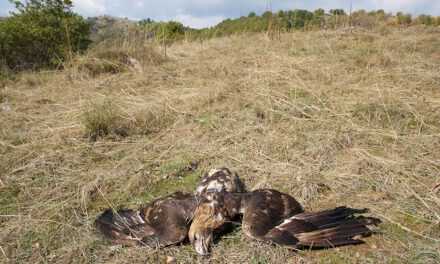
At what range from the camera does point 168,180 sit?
2.50 m

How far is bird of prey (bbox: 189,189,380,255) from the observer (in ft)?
5.60

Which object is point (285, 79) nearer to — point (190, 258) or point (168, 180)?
point (168, 180)

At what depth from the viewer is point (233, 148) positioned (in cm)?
280

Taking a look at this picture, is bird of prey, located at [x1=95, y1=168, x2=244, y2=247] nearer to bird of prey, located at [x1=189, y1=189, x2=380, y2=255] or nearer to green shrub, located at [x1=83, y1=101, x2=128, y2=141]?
bird of prey, located at [x1=189, y1=189, x2=380, y2=255]

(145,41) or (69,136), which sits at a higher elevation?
(145,41)

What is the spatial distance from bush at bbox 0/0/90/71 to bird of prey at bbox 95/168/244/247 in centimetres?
501

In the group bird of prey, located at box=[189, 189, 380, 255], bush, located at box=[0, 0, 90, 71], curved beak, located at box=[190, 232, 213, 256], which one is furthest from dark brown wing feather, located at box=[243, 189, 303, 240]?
bush, located at box=[0, 0, 90, 71]

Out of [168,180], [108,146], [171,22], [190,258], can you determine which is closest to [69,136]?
[108,146]

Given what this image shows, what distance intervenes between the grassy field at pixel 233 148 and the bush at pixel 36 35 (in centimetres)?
156

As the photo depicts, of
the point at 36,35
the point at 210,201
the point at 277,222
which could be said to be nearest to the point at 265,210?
the point at 277,222

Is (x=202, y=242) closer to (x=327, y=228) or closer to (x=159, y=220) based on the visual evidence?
(x=159, y=220)

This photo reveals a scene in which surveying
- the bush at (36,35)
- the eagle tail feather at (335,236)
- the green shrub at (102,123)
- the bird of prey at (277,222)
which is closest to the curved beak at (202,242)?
the bird of prey at (277,222)

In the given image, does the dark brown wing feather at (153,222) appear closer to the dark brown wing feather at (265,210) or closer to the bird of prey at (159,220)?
the bird of prey at (159,220)

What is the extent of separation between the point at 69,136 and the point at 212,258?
7.09 feet
